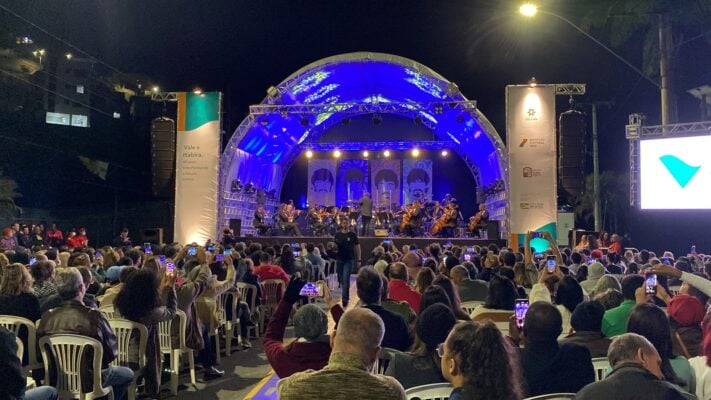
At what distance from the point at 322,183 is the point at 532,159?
10989mm

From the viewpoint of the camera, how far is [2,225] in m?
16.1

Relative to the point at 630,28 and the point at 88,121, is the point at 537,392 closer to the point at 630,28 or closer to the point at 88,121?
the point at 630,28

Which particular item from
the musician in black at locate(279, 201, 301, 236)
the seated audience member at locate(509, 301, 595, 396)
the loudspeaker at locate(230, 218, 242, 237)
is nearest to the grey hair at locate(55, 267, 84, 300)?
the seated audience member at locate(509, 301, 595, 396)

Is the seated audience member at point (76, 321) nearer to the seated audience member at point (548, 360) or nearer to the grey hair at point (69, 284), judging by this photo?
the grey hair at point (69, 284)

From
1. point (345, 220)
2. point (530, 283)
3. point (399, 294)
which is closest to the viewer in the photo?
point (399, 294)

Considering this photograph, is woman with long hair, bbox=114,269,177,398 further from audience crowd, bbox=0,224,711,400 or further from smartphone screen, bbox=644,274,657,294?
smartphone screen, bbox=644,274,657,294

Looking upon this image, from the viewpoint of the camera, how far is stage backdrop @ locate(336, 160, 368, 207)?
75.5 ft

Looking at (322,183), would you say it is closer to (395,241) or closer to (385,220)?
(385,220)

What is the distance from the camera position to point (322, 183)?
76.5ft

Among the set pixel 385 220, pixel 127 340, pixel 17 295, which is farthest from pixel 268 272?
pixel 385 220

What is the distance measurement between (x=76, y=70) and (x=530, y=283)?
21.7 m

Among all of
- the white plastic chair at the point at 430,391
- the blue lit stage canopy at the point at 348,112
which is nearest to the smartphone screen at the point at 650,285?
the white plastic chair at the point at 430,391

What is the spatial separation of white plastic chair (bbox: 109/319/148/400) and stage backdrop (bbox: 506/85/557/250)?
11137 millimetres

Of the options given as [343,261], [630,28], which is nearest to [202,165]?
[343,261]
